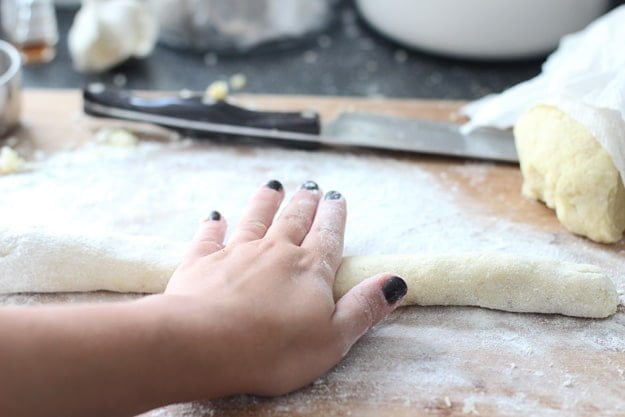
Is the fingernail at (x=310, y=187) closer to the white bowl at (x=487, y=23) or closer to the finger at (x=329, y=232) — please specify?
the finger at (x=329, y=232)

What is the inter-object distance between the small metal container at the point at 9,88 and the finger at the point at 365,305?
79 centimetres

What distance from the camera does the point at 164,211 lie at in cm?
126

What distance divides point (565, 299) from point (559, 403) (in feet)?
0.54

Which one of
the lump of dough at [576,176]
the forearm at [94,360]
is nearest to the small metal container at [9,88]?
the forearm at [94,360]

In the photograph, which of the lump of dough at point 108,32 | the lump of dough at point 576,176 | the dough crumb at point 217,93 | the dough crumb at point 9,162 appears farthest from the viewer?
the lump of dough at point 108,32

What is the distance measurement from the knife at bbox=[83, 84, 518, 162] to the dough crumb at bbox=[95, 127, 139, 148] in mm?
31

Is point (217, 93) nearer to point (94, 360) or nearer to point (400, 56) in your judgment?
point (400, 56)

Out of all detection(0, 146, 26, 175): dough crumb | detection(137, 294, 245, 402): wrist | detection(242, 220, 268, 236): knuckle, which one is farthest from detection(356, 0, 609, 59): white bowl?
detection(137, 294, 245, 402): wrist

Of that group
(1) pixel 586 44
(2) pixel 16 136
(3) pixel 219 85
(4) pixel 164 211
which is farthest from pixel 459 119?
(2) pixel 16 136

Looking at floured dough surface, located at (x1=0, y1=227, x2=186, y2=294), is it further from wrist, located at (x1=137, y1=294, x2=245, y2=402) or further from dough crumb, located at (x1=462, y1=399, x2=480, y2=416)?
dough crumb, located at (x1=462, y1=399, x2=480, y2=416)

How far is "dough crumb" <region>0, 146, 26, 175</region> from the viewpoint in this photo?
134 centimetres

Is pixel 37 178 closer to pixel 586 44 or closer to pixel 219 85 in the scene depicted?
pixel 219 85

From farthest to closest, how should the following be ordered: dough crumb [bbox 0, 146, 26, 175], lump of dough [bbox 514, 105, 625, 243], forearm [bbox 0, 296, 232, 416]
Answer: dough crumb [bbox 0, 146, 26, 175] → lump of dough [bbox 514, 105, 625, 243] → forearm [bbox 0, 296, 232, 416]

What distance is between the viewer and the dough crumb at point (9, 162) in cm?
134
